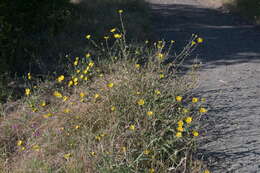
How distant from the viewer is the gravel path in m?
3.15

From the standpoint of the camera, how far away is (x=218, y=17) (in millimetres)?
11414

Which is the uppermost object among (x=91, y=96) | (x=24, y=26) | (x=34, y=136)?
(x=24, y=26)

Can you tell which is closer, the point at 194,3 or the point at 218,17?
the point at 218,17

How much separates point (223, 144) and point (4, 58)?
352 cm

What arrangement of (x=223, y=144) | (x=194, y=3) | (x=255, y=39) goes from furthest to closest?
1. (x=194, y=3)
2. (x=255, y=39)
3. (x=223, y=144)

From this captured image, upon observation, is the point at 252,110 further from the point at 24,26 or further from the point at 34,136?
the point at 24,26

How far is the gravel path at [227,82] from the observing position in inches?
124

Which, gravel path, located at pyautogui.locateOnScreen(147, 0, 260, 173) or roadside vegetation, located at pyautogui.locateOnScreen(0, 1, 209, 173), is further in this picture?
gravel path, located at pyautogui.locateOnScreen(147, 0, 260, 173)

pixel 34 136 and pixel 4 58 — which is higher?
pixel 4 58


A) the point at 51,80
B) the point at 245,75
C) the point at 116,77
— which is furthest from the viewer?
the point at 245,75

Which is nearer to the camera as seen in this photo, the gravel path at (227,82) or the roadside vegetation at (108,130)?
the roadside vegetation at (108,130)

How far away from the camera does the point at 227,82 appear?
511 cm

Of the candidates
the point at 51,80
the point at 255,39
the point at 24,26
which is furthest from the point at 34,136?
the point at 255,39

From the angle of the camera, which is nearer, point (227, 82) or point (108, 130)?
point (108, 130)
